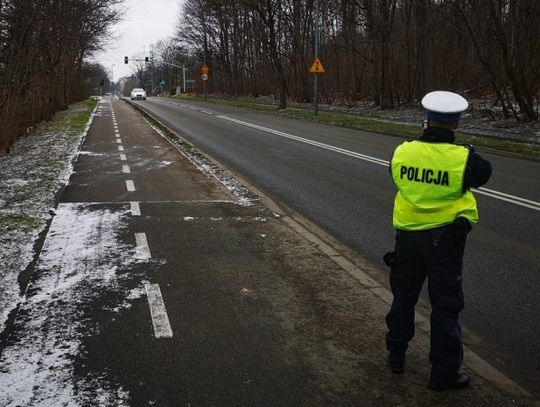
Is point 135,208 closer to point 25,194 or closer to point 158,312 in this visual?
point 25,194

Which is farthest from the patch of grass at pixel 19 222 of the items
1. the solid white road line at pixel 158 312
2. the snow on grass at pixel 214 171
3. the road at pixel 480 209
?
the road at pixel 480 209

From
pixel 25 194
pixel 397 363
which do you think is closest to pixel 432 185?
pixel 397 363

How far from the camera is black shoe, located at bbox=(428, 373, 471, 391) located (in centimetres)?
334

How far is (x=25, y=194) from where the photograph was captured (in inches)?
360

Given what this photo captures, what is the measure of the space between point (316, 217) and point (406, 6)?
26.3 m

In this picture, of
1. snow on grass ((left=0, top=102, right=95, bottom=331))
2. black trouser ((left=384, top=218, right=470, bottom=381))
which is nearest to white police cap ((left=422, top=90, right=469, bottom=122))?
black trouser ((left=384, top=218, right=470, bottom=381))

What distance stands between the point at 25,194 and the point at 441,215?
25.2ft

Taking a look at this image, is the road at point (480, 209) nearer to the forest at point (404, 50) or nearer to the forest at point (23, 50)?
the forest at point (23, 50)

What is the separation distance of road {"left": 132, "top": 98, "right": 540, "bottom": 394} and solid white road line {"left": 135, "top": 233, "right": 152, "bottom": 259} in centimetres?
234

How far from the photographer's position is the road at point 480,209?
4.29 metres

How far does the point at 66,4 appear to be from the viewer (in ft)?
68.9

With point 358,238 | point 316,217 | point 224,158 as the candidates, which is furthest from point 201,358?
point 224,158

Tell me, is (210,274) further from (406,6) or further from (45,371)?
(406,6)

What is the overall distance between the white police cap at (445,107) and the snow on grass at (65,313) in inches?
96.1
